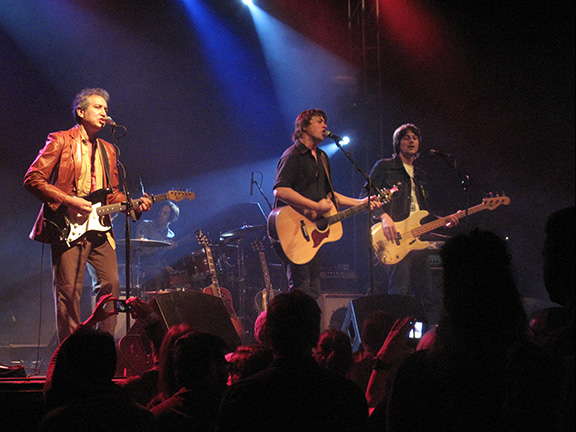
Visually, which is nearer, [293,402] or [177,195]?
[293,402]

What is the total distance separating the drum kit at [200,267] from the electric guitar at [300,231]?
82.9 inches

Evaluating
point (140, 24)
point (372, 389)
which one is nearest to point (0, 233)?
point (140, 24)

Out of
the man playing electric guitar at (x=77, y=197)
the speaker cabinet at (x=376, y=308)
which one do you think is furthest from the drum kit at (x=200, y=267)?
the speaker cabinet at (x=376, y=308)

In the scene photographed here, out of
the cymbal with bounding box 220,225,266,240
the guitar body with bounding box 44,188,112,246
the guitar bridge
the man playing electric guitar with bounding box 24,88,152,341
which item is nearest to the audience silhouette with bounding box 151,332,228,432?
the man playing electric guitar with bounding box 24,88,152,341

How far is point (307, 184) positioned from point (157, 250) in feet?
12.7

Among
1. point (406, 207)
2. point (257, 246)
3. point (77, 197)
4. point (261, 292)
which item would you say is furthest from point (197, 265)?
point (77, 197)

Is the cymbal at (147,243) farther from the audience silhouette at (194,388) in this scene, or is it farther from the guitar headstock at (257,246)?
the audience silhouette at (194,388)

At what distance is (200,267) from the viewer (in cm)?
780

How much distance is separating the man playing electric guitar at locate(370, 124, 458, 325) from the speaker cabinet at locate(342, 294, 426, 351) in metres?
1.25

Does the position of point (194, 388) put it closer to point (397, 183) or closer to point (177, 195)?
point (177, 195)

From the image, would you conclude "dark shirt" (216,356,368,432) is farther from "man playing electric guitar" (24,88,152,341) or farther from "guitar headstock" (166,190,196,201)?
"guitar headstock" (166,190,196,201)

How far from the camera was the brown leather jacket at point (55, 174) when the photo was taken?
4.44m

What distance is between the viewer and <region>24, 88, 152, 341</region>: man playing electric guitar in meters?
4.44

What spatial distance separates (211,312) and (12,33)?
20.5 ft
